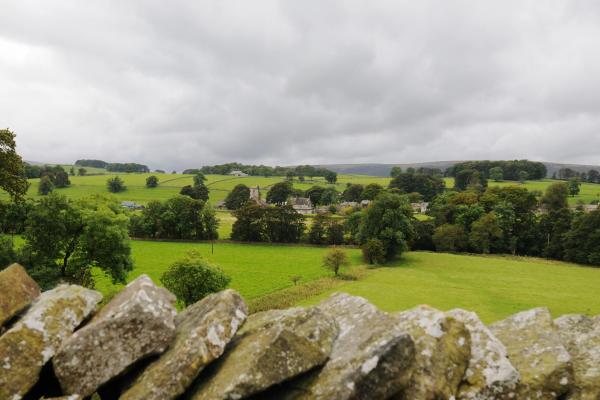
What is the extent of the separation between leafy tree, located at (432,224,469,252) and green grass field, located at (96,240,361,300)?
1749 centimetres

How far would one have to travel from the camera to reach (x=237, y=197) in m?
139

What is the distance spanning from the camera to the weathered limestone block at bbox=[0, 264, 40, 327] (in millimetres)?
7086

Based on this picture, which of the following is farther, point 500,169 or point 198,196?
point 500,169

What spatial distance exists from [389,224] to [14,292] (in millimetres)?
64831

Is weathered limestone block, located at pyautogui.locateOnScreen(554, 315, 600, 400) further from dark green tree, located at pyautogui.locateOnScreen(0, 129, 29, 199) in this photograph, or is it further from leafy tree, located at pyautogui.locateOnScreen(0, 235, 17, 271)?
leafy tree, located at pyautogui.locateOnScreen(0, 235, 17, 271)

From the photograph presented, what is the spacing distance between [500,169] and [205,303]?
8409 inches

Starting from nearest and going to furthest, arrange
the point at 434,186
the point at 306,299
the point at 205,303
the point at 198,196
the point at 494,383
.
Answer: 1. the point at 494,383
2. the point at 205,303
3. the point at 306,299
4. the point at 198,196
5. the point at 434,186

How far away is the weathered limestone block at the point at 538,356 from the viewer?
6.48 metres

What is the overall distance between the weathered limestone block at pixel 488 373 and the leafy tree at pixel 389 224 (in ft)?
197

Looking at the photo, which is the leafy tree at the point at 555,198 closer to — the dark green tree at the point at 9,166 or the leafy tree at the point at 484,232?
the leafy tree at the point at 484,232

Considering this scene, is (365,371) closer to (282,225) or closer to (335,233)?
(335,233)

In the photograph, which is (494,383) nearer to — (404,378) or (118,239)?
(404,378)

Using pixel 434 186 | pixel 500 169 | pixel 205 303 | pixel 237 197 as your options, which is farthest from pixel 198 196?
pixel 500 169

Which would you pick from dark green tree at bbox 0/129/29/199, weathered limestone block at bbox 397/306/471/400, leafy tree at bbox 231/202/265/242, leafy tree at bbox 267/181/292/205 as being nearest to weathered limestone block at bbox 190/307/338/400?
weathered limestone block at bbox 397/306/471/400
